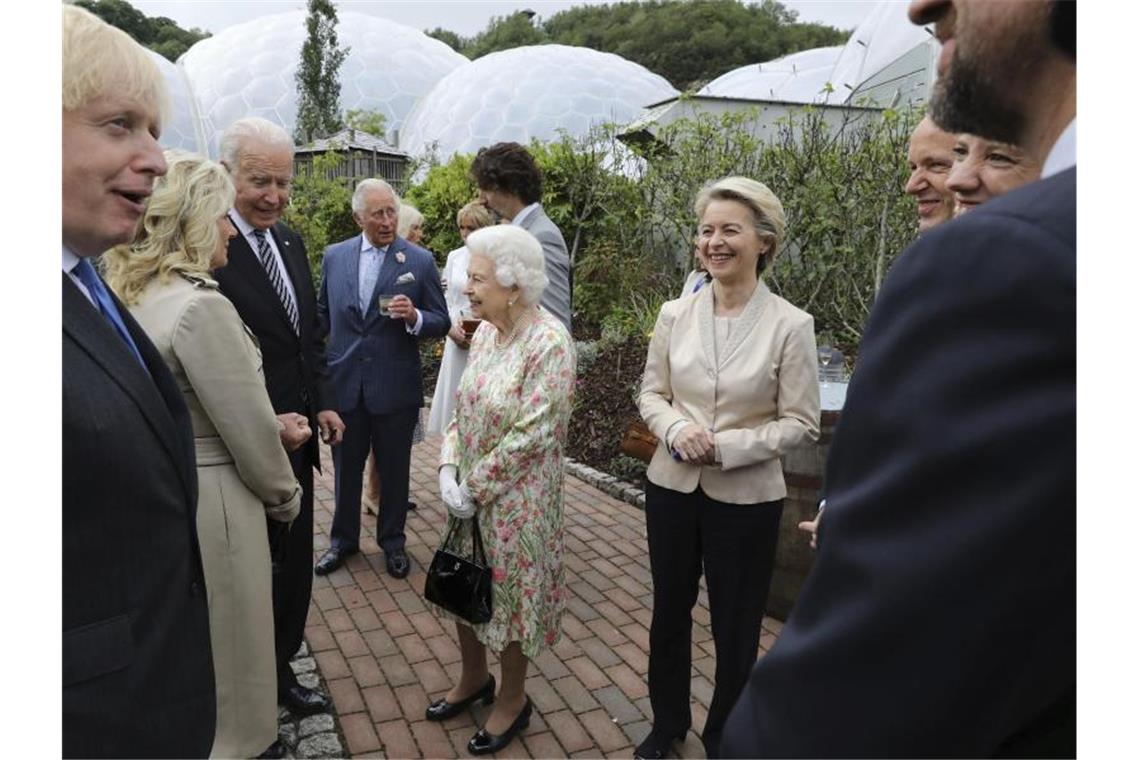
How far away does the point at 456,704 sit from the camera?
10.9 feet

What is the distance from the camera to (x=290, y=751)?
122 inches

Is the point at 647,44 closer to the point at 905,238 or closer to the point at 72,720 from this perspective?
the point at 905,238

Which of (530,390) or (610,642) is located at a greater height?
(530,390)

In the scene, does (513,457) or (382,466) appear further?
(382,466)

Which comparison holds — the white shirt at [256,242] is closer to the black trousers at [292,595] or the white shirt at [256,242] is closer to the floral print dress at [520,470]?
the black trousers at [292,595]

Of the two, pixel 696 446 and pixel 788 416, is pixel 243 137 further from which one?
pixel 788 416

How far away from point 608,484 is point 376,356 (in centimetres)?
233

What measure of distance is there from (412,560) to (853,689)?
4444 mm

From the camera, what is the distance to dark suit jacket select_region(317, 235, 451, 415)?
475 cm

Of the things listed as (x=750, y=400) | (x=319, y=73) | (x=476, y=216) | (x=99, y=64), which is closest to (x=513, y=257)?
(x=750, y=400)

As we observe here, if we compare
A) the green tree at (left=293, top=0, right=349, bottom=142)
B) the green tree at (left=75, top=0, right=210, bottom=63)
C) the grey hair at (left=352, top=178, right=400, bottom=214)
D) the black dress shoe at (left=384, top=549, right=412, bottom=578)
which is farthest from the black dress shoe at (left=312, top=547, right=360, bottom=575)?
the green tree at (left=75, top=0, right=210, bottom=63)

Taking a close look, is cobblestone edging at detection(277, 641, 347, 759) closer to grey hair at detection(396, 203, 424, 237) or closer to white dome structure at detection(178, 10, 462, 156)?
grey hair at detection(396, 203, 424, 237)

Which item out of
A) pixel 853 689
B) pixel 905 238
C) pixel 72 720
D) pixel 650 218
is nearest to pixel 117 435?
pixel 72 720

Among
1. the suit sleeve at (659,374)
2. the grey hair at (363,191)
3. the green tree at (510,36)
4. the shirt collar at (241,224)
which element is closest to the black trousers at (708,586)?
the suit sleeve at (659,374)
